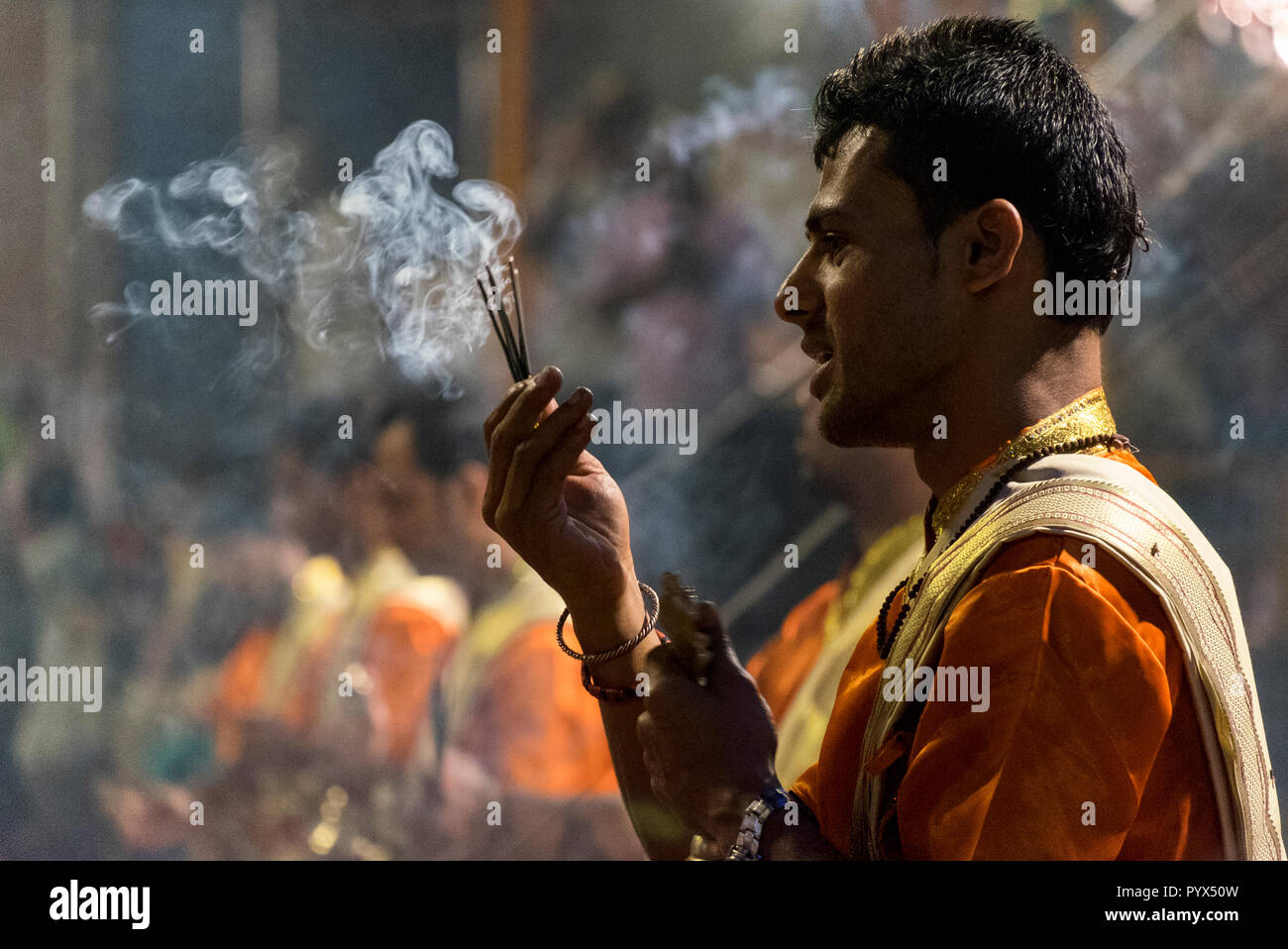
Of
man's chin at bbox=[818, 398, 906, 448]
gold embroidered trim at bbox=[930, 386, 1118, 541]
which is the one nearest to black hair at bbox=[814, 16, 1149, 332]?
gold embroidered trim at bbox=[930, 386, 1118, 541]

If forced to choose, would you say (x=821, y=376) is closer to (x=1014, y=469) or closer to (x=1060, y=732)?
(x=1014, y=469)

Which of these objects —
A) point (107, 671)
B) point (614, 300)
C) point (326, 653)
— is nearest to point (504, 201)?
point (614, 300)

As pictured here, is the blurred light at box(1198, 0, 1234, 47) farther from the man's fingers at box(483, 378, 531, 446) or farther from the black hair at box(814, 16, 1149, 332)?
the man's fingers at box(483, 378, 531, 446)

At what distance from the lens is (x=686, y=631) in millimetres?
1428

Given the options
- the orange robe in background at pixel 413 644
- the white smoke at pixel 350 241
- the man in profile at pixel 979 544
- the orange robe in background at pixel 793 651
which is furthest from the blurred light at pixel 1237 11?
the orange robe in background at pixel 413 644

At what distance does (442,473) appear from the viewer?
278cm

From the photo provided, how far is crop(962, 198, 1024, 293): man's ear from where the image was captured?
1428 mm

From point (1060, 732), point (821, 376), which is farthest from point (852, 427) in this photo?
point (1060, 732)

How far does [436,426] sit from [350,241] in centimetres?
48

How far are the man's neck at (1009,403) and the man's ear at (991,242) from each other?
125 millimetres

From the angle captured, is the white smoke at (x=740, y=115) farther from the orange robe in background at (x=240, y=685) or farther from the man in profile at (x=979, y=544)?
the orange robe in background at (x=240, y=685)

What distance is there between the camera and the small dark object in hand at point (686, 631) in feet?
4.67
